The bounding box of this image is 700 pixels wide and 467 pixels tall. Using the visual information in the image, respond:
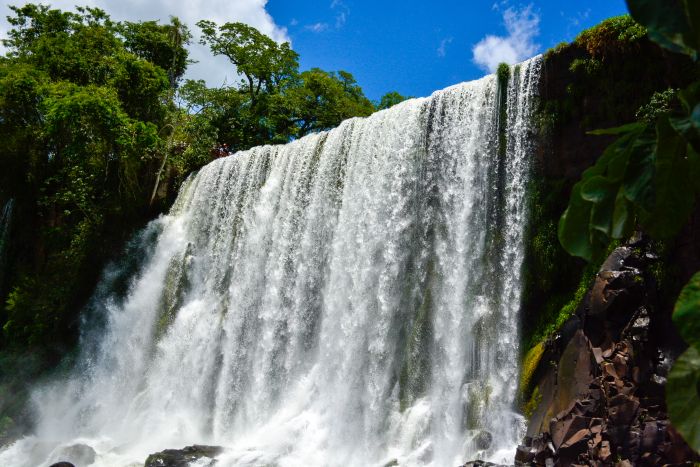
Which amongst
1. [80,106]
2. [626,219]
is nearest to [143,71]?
[80,106]

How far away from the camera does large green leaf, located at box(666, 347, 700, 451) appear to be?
0.90 meters

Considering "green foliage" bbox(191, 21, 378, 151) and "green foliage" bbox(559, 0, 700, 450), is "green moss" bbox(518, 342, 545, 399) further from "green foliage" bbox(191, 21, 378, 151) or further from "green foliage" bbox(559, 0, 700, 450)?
"green foliage" bbox(191, 21, 378, 151)

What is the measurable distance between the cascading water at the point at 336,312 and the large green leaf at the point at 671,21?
28.2 ft

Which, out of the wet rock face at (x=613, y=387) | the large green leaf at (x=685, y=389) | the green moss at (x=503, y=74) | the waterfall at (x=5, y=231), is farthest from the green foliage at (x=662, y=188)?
the waterfall at (x=5, y=231)

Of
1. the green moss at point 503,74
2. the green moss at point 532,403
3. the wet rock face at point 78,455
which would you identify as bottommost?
the wet rock face at point 78,455

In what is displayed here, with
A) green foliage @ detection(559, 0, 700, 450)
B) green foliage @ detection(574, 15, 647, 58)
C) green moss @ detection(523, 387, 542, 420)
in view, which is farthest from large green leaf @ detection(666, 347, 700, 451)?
green foliage @ detection(574, 15, 647, 58)

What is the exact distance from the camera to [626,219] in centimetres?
103

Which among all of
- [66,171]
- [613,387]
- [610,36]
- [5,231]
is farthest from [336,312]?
[5,231]

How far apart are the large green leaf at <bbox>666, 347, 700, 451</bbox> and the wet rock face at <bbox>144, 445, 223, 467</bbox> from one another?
1044 centimetres

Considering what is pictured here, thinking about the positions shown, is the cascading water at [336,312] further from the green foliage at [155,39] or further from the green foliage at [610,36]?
the green foliage at [155,39]

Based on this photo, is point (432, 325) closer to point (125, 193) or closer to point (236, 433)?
point (236, 433)

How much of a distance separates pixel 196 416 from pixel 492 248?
7968 mm

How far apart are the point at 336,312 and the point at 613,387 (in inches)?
250

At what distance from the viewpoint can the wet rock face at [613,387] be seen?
22.5ft
